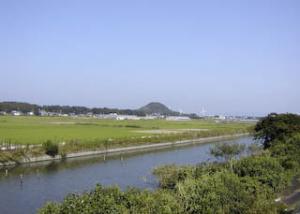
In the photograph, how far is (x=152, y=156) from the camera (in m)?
54.0

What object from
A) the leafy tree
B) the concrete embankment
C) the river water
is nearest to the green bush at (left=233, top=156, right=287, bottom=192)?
the river water

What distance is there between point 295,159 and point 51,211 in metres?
24.5

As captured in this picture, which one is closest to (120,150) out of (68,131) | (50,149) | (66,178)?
(50,149)

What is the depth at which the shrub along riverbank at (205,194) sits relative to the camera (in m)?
12.0

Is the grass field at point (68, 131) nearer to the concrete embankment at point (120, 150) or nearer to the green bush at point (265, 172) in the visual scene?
the concrete embankment at point (120, 150)

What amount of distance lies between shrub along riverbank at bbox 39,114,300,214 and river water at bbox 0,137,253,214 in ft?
16.2

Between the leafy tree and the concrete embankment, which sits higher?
the leafy tree

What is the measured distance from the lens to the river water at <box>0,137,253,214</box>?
27750 millimetres

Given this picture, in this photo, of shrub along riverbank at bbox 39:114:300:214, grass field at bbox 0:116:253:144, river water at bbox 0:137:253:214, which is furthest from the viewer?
grass field at bbox 0:116:253:144

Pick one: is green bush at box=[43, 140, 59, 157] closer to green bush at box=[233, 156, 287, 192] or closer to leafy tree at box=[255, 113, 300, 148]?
leafy tree at box=[255, 113, 300, 148]

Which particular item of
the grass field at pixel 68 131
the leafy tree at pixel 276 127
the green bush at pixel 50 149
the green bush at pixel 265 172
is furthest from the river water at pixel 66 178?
the grass field at pixel 68 131

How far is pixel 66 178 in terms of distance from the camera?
1426 inches

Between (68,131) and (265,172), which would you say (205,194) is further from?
(68,131)

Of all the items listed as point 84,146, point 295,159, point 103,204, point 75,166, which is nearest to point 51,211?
point 103,204
